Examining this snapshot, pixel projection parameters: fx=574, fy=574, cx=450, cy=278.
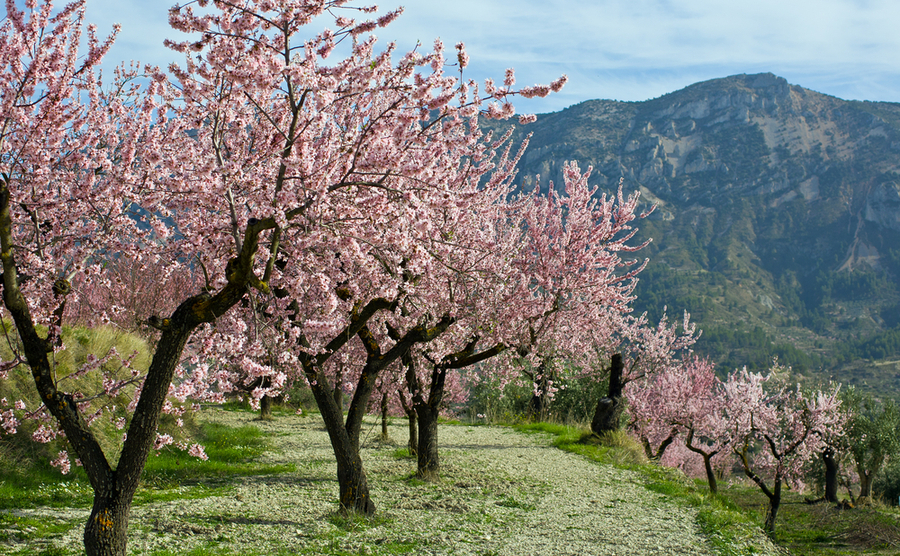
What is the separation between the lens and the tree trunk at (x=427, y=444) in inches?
404

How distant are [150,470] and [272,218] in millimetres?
7039

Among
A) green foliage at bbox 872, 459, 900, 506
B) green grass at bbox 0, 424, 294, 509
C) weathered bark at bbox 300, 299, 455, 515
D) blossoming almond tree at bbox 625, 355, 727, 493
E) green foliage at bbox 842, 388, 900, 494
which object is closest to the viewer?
weathered bark at bbox 300, 299, 455, 515

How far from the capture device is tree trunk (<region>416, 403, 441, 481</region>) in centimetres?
1025

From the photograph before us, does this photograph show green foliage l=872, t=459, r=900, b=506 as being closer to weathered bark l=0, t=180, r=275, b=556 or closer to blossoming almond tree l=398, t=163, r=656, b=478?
blossoming almond tree l=398, t=163, r=656, b=478

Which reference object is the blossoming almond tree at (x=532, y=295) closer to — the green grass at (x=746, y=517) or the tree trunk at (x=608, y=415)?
the tree trunk at (x=608, y=415)

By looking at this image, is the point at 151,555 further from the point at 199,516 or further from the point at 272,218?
the point at 272,218

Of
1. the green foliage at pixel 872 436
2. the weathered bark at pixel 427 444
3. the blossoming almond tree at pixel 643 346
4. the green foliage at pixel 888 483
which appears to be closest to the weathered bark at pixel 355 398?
the weathered bark at pixel 427 444

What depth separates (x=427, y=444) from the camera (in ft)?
33.9

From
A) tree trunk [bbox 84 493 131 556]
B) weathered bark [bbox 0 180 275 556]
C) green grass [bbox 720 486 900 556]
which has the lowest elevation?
green grass [bbox 720 486 900 556]

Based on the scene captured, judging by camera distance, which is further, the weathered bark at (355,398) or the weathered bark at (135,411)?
the weathered bark at (355,398)

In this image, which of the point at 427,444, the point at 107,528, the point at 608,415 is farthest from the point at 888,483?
the point at 107,528

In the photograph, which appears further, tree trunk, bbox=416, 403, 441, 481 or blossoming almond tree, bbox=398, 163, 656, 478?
tree trunk, bbox=416, 403, 441, 481

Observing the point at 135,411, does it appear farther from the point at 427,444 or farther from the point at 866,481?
the point at 866,481

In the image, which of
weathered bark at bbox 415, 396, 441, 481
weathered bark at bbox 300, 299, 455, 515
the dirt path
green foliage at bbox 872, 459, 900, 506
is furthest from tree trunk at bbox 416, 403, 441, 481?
green foliage at bbox 872, 459, 900, 506
